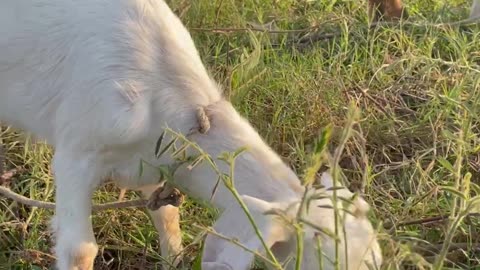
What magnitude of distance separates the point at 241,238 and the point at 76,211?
0.57 metres

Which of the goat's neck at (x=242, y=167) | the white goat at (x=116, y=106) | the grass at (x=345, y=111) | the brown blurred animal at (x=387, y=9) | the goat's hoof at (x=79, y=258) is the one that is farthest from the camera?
the brown blurred animal at (x=387, y=9)

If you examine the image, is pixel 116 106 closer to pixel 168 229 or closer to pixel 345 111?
pixel 168 229

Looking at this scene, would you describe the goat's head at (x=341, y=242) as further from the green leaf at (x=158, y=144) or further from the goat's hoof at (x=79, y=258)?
the goat's hoof at (x=79, y=258)

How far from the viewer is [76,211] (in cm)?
225

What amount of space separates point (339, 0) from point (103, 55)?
2.22m

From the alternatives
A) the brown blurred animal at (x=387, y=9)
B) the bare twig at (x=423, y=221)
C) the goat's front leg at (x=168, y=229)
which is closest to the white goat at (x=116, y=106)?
the goat's front leg at (x=168, y=229)

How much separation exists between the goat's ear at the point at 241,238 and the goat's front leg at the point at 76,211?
0.48m

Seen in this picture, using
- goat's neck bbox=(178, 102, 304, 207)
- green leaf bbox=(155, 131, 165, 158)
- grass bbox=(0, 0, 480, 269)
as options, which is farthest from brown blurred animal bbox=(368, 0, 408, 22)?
green leaf bbox=(155, 131, 165, 158)

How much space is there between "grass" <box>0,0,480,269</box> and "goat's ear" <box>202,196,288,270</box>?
38cm

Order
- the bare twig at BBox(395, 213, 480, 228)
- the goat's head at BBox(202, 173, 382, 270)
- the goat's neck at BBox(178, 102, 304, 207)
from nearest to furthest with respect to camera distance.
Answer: the goat's head at BBox(202, 173, 382, 270)
the goat's neck at BBox(178, 102, 304, 207)
the bare twig at BBox(395, 213, 480, 228)

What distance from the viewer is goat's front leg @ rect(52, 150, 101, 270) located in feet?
7.38

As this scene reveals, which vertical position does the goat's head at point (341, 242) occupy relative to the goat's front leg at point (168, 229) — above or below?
above

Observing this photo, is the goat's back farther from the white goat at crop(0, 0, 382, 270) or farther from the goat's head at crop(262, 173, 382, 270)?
the goat's head at crop(262, 173, 382, 270)

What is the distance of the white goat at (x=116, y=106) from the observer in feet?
6.97
